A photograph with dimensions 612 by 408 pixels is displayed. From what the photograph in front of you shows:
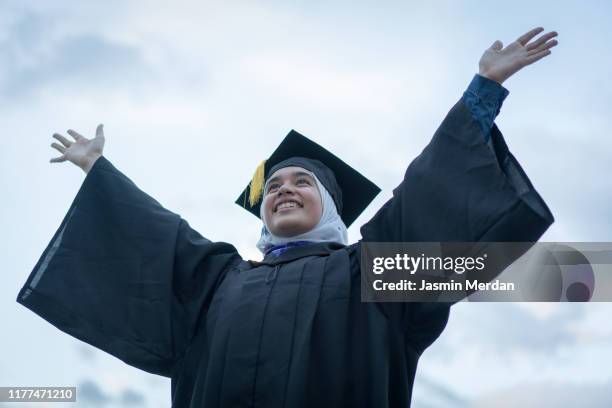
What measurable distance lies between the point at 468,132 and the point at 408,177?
451mm

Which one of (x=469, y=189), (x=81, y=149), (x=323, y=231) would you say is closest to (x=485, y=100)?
(x=469, y=189)

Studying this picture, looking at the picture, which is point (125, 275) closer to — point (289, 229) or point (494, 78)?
point (289, 229)

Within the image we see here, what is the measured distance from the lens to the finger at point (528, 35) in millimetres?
5316

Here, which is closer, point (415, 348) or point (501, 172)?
point (501, 172)

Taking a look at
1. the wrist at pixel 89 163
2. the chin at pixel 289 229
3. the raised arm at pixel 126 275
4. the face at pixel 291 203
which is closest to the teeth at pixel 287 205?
the face at pixel 291 203

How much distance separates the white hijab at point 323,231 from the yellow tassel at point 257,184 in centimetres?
44

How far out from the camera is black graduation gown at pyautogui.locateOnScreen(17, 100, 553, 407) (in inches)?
193

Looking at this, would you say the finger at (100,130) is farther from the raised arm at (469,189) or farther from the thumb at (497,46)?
the thumb at (497,46)

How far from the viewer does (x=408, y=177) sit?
206 inches

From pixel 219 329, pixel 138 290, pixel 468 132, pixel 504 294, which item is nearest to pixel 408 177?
pixel 468 132

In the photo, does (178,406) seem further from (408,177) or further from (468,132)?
(468,132)

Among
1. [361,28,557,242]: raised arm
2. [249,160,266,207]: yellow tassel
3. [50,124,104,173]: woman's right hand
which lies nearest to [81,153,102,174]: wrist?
[50,124,104,173]: woman's right hand

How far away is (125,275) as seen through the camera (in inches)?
234

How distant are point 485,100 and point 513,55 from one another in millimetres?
338
